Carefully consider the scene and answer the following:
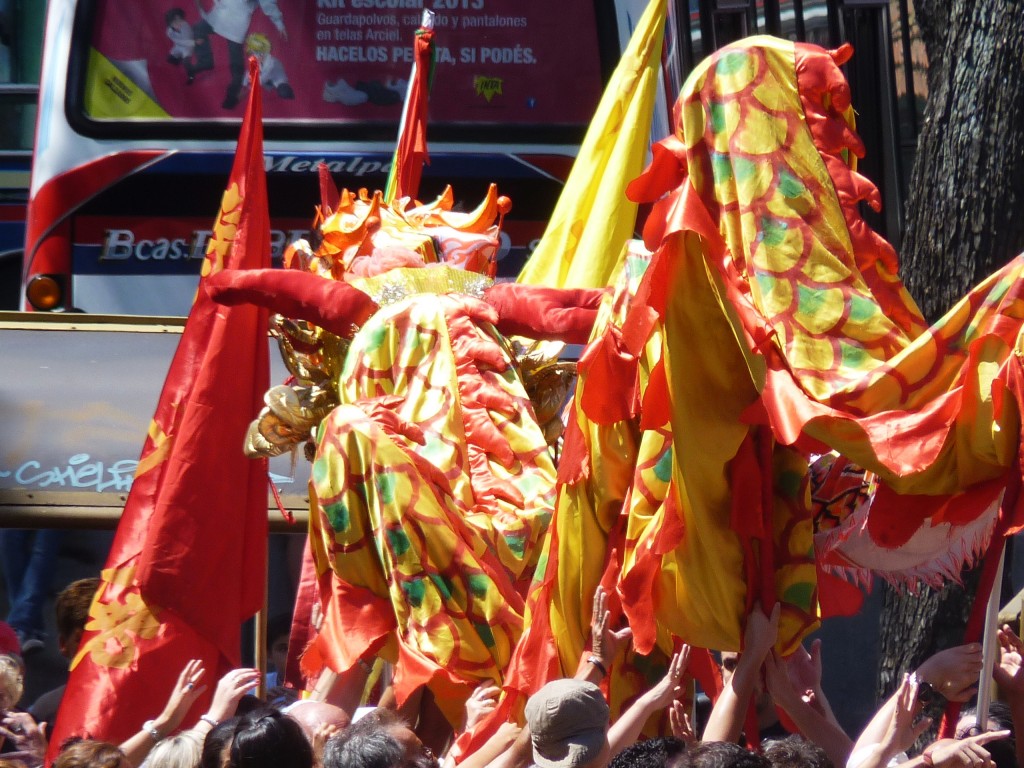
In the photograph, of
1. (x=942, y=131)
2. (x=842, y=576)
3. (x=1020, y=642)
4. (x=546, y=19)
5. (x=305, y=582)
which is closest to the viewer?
(x=1020, y=642)

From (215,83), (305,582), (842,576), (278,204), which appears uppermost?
(215,83)

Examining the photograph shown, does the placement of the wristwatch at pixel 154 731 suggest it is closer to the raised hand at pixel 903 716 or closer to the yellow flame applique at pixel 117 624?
the yellow flame applique at pixel 117 624

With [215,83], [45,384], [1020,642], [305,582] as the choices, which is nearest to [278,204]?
[215,83]

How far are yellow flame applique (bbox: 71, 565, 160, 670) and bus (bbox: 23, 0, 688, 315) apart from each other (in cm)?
241

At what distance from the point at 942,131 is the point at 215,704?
328cm

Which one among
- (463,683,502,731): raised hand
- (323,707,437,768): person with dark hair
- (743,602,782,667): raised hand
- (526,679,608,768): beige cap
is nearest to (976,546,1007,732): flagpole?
(743,602,782,667): raised hand

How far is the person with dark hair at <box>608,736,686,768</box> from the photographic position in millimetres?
2596

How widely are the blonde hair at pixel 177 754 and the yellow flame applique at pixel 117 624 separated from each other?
1430 mm

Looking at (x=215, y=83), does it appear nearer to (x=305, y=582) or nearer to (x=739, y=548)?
(x=305, y=582)

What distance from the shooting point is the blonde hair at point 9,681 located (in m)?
3.96

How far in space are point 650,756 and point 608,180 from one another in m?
2.77

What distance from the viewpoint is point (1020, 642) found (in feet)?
10.2

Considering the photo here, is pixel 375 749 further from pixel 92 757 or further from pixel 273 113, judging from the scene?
pixel 273 113

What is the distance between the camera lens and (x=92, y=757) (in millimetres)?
3006
